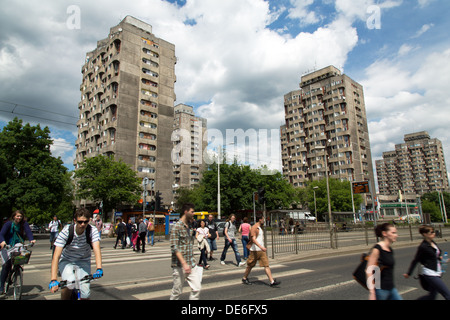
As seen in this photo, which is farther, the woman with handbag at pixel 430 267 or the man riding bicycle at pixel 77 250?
the woman with handbag at pixel 430 267

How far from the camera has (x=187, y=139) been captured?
98.4 meters

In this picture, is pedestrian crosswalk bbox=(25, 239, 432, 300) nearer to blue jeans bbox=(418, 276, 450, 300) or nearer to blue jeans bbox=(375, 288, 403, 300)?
blue jeans bbox=(418, 276, 450, 300)

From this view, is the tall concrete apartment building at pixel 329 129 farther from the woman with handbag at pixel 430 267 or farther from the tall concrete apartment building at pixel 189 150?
the woman with handbag at pixel 430 267

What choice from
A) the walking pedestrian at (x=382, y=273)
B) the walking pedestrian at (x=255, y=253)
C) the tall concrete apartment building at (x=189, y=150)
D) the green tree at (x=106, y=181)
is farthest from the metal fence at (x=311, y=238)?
the tall concrete apartment building at (x=189, y=150)

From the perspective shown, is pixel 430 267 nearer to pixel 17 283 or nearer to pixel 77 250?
pixel 77 250

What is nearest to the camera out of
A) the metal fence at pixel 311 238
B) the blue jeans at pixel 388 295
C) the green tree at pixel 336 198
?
the blue jeans at pixel 388 295

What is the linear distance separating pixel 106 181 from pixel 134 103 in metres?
18.9

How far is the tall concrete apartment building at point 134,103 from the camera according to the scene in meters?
52.3

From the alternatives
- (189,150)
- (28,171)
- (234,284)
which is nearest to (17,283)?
(234,284)

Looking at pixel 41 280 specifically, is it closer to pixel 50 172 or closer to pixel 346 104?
pixel 50 172

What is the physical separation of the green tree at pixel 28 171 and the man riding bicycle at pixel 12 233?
26529 mm

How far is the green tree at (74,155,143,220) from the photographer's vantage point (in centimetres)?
4112

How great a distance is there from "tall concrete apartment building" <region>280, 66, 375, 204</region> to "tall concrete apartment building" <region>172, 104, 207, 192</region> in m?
30.2
